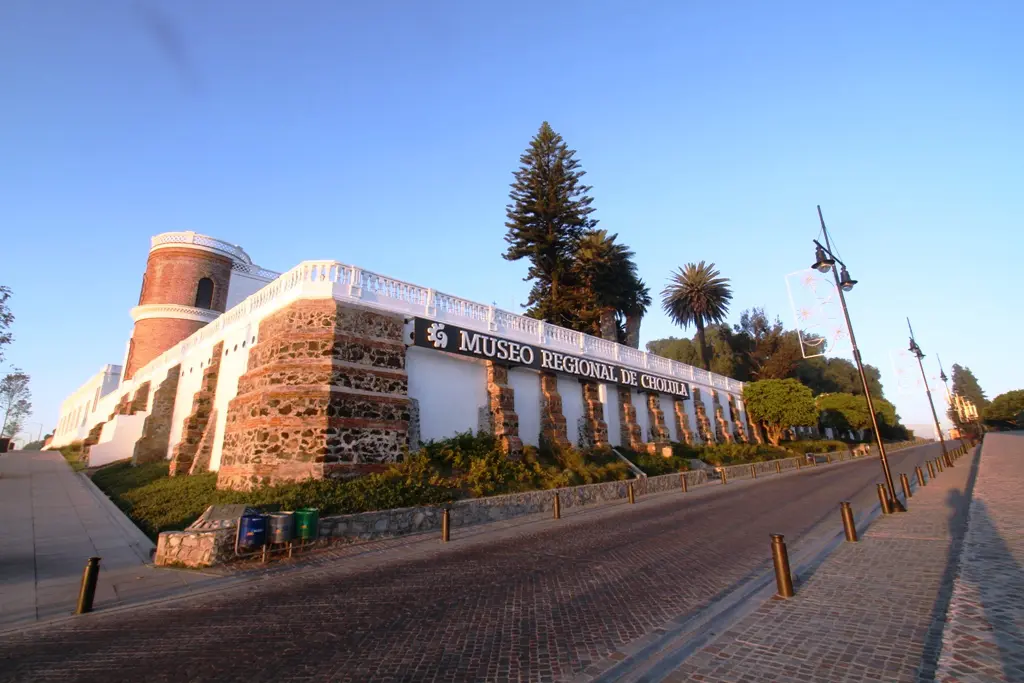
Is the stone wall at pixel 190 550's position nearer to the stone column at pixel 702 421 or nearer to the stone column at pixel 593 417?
the stone column at pixel 593 417

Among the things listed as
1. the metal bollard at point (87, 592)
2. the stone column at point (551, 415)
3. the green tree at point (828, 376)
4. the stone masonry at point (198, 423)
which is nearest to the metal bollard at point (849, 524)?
the stone column at point (551, 415)

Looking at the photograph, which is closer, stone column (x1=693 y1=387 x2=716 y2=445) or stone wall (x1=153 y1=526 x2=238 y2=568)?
stone wall (x1=153 y1=526 x2=238 y2=568)

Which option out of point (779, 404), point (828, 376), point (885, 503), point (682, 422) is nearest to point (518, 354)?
point (885, 503)

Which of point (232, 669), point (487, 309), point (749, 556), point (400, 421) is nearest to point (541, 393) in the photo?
point (487, 309)

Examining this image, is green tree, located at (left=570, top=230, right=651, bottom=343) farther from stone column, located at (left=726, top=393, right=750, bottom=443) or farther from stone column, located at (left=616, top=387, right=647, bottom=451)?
stone column, located at (left=726, top=393, right=750, bottom=443)

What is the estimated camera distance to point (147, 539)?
1104cm

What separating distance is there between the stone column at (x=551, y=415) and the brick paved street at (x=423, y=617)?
9.31 m

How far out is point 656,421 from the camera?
2836cm

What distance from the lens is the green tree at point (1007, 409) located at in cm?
6779

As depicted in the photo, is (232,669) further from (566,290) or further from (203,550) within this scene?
(566,290)

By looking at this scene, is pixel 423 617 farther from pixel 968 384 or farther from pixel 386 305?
pixel 968 384

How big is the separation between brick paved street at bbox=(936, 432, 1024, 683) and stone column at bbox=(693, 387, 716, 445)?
23.0m

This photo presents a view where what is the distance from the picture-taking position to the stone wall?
9.28 meters

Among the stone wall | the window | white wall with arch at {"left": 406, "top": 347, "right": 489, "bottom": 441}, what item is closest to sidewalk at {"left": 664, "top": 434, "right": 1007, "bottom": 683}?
the stone wall
